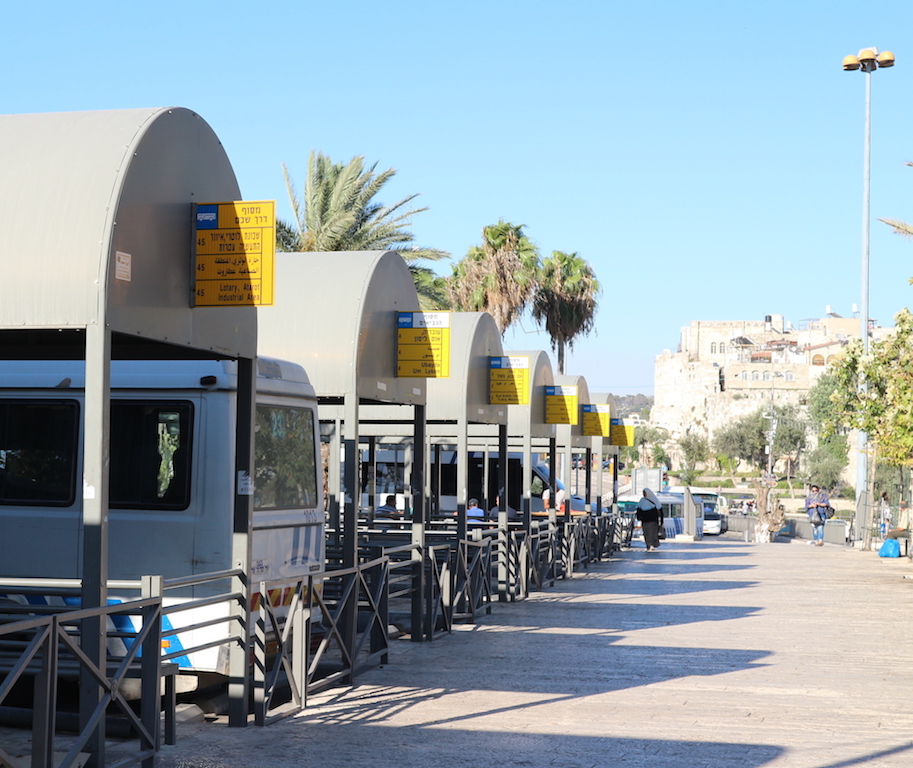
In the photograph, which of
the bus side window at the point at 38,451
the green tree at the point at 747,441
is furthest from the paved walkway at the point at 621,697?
the green tree at the point at 747,441

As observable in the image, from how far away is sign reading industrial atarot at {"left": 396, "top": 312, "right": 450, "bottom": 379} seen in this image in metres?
11.8

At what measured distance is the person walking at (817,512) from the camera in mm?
38812

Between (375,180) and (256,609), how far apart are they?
21.7m

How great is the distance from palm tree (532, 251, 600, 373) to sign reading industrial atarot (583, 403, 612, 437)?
1353 centimetres

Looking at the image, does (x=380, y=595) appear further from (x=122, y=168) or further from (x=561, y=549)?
(x=561, y=549)

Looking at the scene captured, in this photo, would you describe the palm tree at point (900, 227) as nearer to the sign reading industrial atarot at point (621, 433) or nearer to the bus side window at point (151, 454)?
the sign reading industrial atarot at point (621, 433)

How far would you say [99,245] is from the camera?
20.6ft

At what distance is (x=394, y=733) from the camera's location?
7.86 meters

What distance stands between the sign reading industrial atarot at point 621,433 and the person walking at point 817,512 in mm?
10144

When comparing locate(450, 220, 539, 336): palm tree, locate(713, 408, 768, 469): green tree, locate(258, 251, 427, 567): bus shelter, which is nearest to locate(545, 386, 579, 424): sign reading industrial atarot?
locate(258, 251, 427, 567): bus shelter

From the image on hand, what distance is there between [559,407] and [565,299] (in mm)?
20525

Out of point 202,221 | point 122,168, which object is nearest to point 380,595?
point 202,221

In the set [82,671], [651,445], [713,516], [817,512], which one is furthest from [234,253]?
[651,445]

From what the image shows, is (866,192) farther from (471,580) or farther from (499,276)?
(471,580)
